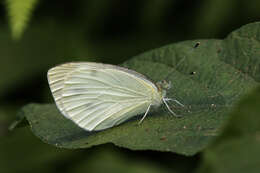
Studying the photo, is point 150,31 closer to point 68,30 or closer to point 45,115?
point 68,30

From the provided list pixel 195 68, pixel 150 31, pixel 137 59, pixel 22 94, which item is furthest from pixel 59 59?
pixel 195 68

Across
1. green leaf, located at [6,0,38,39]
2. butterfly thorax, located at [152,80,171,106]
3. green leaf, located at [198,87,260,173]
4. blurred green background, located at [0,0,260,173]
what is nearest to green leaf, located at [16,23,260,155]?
butterfly thorax, located at [152,80,171,106]

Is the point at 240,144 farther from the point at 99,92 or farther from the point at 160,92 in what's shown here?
the point at 99,92

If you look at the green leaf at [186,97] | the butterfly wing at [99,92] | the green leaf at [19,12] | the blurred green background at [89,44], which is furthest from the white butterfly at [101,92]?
the blurred green background at [89,44]

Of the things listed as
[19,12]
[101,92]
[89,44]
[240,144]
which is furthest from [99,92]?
[89,44]

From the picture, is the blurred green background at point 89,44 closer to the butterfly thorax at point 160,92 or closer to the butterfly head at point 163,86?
the butterfly thorax at point 160,92

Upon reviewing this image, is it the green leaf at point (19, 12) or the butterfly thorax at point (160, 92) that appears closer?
the butterfly thorax at point (160, 92)

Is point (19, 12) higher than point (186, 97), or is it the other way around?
point (19, 12)
